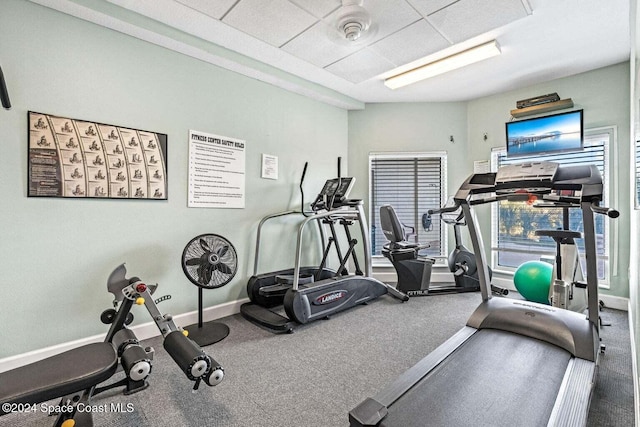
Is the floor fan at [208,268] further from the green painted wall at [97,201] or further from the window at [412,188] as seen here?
the window at [412,188]

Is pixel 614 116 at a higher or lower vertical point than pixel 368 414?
higher

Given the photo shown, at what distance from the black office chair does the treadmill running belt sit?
177cm

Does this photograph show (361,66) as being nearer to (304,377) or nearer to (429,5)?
(429,5)

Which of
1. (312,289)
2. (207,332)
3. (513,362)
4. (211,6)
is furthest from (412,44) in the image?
(207,332)

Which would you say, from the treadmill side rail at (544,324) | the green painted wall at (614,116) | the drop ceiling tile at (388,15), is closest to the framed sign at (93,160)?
the drop ceiling tile at (388,15)

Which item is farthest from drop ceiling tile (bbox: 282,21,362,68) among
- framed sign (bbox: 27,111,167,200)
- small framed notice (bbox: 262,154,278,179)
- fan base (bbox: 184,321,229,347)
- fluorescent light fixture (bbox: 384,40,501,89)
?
fan base (bbox: 184,321,229,347)

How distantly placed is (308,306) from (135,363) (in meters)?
1.57

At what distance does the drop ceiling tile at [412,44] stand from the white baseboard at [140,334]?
3.14 meters

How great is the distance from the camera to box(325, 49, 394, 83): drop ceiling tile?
3.14m

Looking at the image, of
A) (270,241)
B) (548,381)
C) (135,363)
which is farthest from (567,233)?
(135,363)

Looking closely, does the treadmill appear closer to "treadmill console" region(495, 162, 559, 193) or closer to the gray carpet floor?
"treadmill console" region(495, 162, 559, 193)

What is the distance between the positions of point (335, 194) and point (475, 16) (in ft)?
6.92

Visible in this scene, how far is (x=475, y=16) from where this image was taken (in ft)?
8.02

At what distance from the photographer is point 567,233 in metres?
2.39
